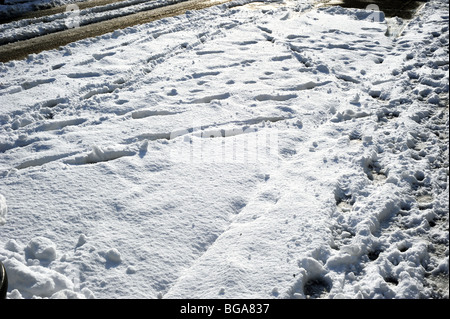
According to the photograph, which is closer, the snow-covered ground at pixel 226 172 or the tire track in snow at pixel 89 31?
the snow-covered ground at pixel 226 172

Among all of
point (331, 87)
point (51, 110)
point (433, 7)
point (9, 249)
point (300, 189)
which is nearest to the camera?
point (9, 249)

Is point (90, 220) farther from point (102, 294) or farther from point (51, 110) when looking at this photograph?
point (51, 110)

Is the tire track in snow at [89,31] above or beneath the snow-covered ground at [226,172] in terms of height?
above

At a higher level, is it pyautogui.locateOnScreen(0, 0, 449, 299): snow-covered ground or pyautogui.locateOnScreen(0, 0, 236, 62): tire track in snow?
pyautogui.locateOnScreen(0, 0, 236, 62): tire track in snow

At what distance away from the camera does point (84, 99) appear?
4852 mm

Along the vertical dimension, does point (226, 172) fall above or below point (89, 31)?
below

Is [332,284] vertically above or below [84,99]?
below

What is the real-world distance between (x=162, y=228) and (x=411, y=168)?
82.1 inches

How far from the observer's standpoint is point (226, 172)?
3.50 m

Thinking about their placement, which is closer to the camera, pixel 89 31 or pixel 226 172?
pixel 226 172

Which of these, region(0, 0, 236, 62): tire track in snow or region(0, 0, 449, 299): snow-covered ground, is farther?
region(0, 0, 236, 62): tire track in snow

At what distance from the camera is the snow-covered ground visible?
2480 mm

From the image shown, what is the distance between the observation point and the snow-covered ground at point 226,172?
248cm

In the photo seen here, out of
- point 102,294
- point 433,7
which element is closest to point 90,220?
point 102,294
